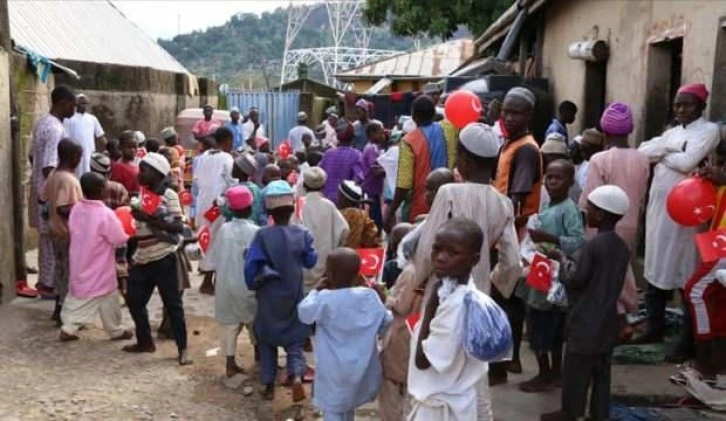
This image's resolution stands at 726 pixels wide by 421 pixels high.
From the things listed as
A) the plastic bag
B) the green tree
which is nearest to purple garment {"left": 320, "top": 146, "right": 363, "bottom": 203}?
the plastic bag

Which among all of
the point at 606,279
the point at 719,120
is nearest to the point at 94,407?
the point at 606,279

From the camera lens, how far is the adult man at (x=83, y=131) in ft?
26.4

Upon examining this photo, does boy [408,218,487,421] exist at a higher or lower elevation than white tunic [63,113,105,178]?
lower

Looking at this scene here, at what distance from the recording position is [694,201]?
16.0 feet

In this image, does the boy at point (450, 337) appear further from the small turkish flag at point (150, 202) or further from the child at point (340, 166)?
the child at point (340, 166)

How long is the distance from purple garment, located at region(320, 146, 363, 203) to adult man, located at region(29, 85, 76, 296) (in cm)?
257

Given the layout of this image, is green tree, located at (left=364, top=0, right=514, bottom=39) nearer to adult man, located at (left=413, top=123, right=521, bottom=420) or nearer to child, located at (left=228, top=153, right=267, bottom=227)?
child, located at (left=228, top=153, right=267, bottom=227)

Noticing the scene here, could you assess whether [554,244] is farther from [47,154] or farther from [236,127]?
[236,127]

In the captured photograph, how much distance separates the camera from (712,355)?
16.3 ft

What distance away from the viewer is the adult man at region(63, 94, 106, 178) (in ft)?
26.4

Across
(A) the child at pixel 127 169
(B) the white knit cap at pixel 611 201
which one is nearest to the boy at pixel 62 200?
(A) the child at pixel 127 169

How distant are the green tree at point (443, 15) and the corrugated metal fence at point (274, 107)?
496 centimetres

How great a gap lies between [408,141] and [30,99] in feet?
17.4

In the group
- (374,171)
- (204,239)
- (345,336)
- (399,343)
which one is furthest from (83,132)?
(399,343)
